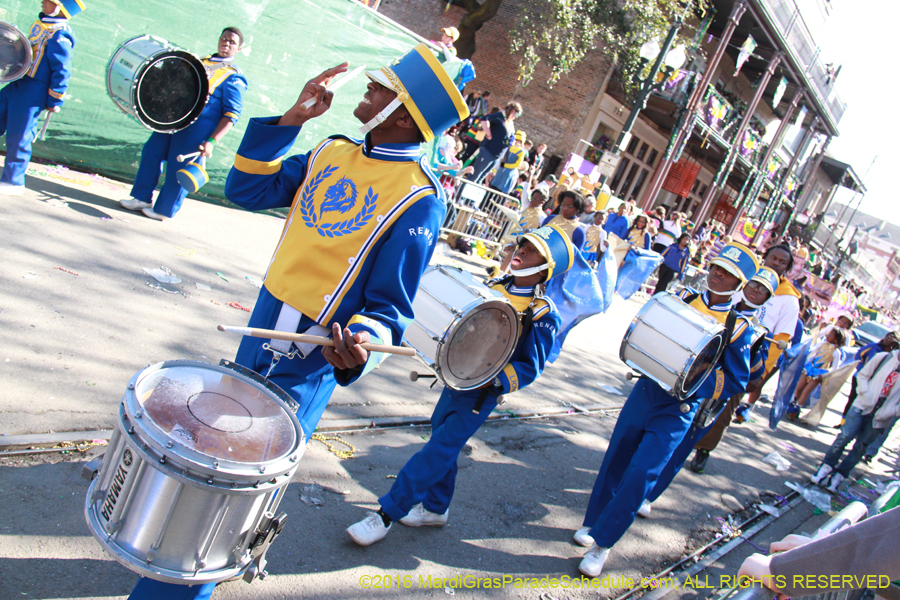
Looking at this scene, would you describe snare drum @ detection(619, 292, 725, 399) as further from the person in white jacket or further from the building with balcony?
the building with balcony

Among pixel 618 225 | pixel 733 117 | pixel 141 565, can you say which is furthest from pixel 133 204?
pixel 733 117

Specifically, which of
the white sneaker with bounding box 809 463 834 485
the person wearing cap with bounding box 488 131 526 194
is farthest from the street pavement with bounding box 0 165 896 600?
the person wearing cap with bounding box 488 131 526 194

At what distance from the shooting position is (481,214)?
480 inches

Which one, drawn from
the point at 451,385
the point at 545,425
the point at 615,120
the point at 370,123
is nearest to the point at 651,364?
the point at 451,385

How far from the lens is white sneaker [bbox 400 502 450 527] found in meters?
3.86

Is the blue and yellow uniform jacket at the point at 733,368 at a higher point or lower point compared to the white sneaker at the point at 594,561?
higher

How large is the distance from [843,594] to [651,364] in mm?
1768

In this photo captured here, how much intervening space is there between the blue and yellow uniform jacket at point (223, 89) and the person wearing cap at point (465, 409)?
4.03 metres

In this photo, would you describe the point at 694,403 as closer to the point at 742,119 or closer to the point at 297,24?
the point at 297,24

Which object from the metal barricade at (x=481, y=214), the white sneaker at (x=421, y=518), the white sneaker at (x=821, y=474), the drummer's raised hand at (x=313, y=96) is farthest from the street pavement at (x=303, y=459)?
the metal barricade at (x=481, y=214)

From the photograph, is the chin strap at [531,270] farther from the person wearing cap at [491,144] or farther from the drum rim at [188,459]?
the person wearing cap at [491,144]

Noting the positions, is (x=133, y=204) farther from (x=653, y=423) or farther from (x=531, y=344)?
(x=653, y=423)

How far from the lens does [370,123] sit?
244 centimetres

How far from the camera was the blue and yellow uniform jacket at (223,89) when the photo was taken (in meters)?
6.49
